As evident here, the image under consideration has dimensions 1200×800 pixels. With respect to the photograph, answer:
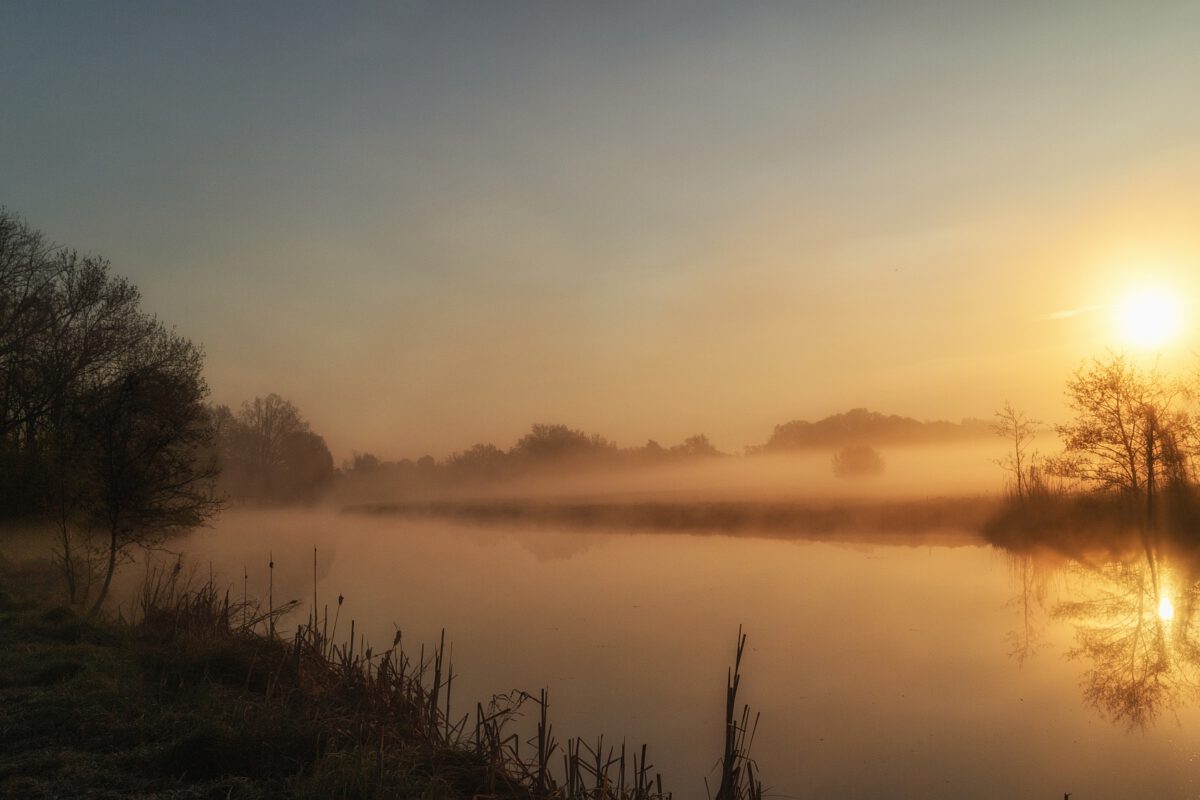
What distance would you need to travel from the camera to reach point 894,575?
68.2 feet

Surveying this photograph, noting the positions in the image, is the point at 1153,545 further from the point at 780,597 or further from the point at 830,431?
the point at 830,431

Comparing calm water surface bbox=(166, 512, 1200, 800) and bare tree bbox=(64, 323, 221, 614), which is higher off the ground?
bare tree bbox=(64, 323, 221, 614)

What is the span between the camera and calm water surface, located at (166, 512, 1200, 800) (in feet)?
28.2

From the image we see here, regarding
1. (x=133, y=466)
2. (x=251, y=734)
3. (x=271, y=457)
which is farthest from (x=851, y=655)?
(x=271, y=457)

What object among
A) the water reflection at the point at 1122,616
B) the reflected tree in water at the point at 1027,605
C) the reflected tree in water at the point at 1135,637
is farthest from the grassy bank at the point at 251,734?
the reflected tree in water at the point at 1027,605

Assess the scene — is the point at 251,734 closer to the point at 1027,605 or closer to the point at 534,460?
the point at 1027,605

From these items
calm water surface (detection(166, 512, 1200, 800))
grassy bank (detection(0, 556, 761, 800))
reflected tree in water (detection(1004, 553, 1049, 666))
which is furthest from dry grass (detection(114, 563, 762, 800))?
reflected tree in water (detection(1004, 553, 1049, 666))

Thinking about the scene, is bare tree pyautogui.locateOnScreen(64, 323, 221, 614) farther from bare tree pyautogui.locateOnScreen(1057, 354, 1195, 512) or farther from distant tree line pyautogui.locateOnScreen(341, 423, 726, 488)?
distant tree line pyautogui.locateOnScreen(341, 423, 726, 488)

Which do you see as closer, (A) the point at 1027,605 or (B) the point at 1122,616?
(B) the point at 1122,616

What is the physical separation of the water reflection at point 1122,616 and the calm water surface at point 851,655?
0.06 meters

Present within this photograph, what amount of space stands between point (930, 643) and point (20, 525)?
21157 mm

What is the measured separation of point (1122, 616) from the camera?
15742 mm

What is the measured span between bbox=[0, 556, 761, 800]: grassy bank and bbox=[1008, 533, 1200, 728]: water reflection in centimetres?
577

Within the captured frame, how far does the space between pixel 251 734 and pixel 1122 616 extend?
16002 mm
